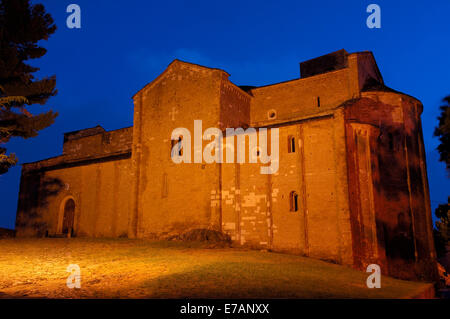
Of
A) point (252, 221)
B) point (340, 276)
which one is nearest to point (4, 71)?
point (252, 221)

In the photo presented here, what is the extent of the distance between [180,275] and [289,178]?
8.25 meters

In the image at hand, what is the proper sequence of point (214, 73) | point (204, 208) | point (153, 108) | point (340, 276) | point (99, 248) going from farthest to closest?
point (153, 108), point (214, 73), point (204, 208), point (99, 248), point (340, 276)

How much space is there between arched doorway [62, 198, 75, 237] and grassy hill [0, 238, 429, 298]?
9.06 meters

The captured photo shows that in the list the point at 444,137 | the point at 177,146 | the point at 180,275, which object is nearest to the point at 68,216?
the point at 177,146

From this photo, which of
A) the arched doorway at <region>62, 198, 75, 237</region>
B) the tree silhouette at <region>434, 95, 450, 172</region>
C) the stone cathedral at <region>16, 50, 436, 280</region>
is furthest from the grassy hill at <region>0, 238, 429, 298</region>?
the arched doorway at <region>62, 198, 75, 237</region>

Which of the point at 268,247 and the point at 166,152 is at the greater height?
the point at 166,152

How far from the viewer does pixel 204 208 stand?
20031 mm

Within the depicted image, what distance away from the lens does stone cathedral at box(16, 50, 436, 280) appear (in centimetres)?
1661

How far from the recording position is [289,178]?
1773cm

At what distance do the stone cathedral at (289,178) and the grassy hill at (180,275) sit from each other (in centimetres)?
198

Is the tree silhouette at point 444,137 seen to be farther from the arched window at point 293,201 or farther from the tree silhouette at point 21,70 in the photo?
the tree silhouette at point 21,70

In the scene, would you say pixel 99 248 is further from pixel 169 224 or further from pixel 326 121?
pixel 326 121

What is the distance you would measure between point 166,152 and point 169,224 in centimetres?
437

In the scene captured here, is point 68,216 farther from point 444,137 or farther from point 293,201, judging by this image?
point 444,137
